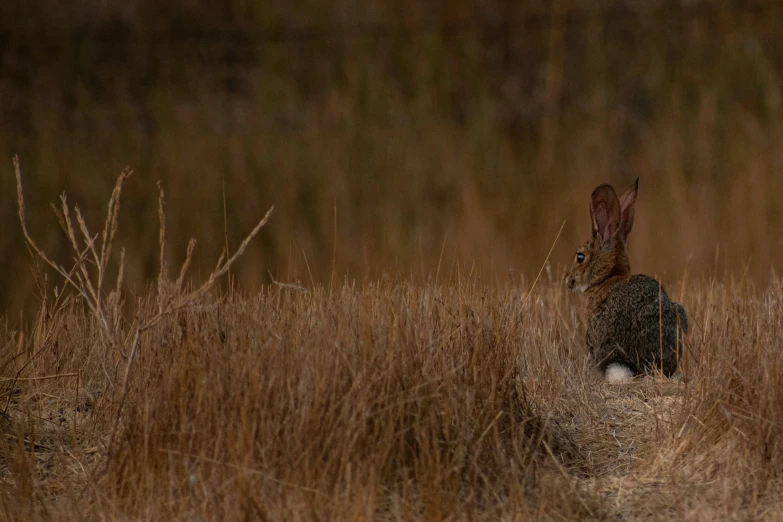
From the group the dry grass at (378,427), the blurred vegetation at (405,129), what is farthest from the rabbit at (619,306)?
the blurred vegetation at (405,129)

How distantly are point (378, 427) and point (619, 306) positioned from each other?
5.35 ft

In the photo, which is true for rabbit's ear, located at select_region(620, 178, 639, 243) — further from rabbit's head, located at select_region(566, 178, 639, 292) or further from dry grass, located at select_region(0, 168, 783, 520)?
dry grass, located at select_region(0, 168, 783, 520)

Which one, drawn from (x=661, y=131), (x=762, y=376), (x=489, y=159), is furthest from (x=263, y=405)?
(x=661, y=131)

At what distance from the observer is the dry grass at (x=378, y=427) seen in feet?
10.8

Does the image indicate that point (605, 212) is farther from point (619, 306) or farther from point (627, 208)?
point (619, 306)

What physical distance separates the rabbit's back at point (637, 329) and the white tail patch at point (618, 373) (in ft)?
0.08

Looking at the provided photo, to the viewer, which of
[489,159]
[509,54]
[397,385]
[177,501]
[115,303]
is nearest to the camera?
[177,501]

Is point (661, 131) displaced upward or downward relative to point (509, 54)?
downward

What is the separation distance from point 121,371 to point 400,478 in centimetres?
123

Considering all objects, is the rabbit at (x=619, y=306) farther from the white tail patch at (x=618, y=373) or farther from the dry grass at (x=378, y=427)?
the dry grass at (x=378, y=427)

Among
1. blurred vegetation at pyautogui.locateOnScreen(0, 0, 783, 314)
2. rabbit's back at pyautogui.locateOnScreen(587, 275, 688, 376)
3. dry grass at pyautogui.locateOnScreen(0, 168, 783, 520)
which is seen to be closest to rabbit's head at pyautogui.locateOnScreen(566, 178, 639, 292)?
rabbit's back at pyautogui.locateOnScreen(587, 275, 688, 376)

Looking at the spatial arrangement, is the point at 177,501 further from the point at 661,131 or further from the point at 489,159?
the point at 661,131

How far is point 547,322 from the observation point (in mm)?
5355

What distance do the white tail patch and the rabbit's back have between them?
0.02 m
